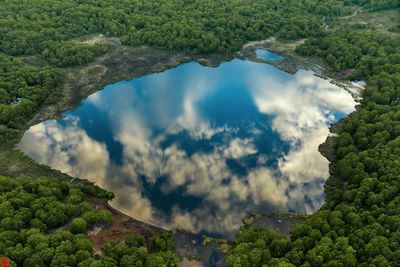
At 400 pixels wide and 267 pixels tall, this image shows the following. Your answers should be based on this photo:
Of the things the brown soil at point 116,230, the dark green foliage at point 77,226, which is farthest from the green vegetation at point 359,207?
the dark green foliage at point 77,226

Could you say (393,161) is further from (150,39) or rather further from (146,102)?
(150,39)

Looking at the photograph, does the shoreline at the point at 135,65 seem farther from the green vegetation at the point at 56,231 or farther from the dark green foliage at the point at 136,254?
the dark green foliage at the point at 136,254

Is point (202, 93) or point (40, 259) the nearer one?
point (40, 259)

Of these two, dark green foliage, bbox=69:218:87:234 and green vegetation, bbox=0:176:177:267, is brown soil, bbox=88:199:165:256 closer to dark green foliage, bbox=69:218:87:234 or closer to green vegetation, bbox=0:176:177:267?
green vegetation, bbox=0:176:177:267

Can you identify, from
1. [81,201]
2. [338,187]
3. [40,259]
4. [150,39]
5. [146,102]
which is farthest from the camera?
[150,39]

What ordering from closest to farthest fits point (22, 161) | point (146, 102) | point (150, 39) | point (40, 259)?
point (40, 259)
point (22, 161)
point (146, 102)
point (150, 39)

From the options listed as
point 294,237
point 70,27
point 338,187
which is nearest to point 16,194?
point 294,237

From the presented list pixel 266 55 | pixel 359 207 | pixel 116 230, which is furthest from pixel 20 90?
pixel 359 207

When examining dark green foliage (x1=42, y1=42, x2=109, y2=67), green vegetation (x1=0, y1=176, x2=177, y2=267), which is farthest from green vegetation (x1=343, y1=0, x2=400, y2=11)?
green vegetation (x1=0, y1=176, x2=177, y2=267)
